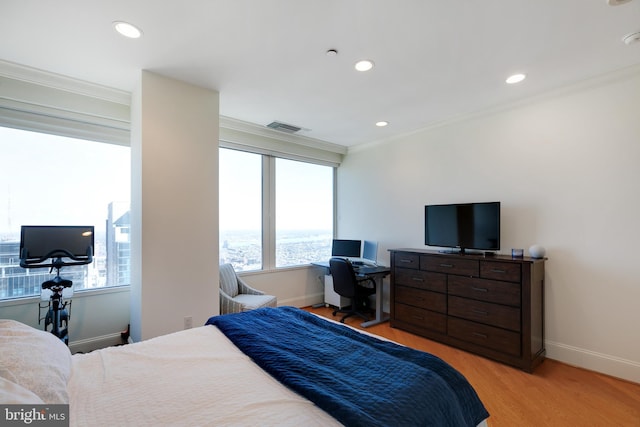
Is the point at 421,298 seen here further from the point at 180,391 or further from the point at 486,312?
the point at 180,391

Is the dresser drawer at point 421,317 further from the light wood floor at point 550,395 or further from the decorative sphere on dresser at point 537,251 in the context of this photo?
the decorative sphere on dresser at point 537,251

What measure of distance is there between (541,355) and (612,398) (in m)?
0.62

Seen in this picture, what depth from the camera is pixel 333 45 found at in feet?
7.20

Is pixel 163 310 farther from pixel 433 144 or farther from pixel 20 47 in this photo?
pixel 433 144

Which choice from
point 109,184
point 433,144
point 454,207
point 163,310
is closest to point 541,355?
point 454,207

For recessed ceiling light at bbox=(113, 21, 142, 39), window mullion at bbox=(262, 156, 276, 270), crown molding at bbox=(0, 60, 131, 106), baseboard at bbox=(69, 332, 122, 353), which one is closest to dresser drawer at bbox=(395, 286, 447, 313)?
window mullion at bbox=(262, 156, 276, 270)

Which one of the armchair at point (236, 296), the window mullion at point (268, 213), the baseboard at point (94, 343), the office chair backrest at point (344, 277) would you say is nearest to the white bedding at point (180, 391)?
the armchair at point (236, 296)

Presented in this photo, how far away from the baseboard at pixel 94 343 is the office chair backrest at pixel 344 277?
8.36 ft

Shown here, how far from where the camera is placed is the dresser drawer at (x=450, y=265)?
307cm

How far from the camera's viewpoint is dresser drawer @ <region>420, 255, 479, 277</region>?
10.1ft

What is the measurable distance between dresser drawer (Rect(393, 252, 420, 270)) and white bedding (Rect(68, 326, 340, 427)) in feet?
8.30

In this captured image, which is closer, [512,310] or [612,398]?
[612,398]

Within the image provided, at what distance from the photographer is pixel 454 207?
3.45 metres

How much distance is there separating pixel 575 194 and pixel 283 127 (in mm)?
3373
